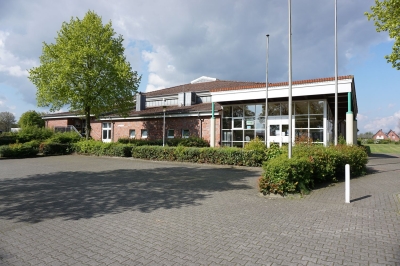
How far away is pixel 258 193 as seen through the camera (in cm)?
868

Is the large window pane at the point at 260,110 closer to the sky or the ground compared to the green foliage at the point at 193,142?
closer to the sky

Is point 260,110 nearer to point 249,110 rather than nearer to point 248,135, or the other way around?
point 249,110

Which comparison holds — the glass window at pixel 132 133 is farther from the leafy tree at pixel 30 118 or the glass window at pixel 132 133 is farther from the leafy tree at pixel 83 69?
the leafy tree at pixel 30 118

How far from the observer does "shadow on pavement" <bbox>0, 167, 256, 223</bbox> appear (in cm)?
656

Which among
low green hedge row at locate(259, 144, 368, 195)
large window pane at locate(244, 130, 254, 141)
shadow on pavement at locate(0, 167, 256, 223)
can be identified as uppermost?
large window pane at locate(244, 130, 254, 141)

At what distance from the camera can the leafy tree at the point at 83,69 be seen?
22.4 meters

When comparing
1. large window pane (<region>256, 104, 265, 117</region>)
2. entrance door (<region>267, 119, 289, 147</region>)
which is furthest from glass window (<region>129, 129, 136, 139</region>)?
entrance door (<region>267, 119, 289, 147</region>)

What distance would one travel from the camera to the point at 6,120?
72.6 m

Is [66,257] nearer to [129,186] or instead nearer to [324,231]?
[324,231]

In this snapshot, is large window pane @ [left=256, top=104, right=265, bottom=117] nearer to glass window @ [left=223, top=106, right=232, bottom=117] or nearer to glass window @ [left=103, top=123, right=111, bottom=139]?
glass window @ [left=223, top=106, right=232, bottom=117]

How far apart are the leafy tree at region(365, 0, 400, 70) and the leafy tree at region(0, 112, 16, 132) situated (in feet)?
259

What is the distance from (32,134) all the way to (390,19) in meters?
27.2

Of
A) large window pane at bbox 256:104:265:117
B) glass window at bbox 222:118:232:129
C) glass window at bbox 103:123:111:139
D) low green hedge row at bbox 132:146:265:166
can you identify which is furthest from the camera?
glass window at bbox 103:123:111:139

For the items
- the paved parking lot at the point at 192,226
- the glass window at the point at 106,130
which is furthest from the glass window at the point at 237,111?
the glass window at the point at 106,130
